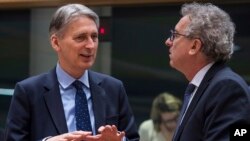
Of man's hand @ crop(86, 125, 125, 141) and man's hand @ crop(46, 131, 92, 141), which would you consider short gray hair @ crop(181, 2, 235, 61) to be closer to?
man's hand @ crop(86, 125, 125, 141)

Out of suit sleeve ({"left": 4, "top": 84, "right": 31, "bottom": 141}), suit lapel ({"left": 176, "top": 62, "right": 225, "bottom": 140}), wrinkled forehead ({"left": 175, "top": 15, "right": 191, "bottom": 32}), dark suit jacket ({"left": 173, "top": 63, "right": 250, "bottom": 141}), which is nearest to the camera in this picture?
dark suit jacket ({"left": 173, "top": 63, "right": 250, "bottom": 141})

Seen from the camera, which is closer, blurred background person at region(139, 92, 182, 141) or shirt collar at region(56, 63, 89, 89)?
shirt collar at region(56, 63, 89, 89)

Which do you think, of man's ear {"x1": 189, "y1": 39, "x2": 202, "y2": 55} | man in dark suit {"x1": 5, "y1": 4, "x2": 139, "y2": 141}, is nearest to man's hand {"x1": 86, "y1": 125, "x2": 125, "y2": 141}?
man in dark suit {"x1": 5, "y1": 4, "x2": 139, "y2": 141}

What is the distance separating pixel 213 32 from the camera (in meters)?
3.24

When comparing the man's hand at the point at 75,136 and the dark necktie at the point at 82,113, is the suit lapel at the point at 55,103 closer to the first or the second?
the dark necktie at the point at 82,113

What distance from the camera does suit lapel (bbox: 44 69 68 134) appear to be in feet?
11.6

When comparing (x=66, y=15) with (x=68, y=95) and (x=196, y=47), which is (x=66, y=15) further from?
(x=196, y=47)

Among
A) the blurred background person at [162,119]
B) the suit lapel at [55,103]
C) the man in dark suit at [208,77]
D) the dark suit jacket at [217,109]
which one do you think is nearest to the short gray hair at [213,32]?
the man in dark suit at [208,77]

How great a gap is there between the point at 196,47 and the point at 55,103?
2.84 feet

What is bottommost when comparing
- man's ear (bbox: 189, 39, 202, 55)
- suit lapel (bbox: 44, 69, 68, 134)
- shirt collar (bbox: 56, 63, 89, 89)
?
suit lapel (bbox: 44, 69, 68, 134)

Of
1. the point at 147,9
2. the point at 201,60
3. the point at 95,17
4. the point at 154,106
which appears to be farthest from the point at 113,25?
the point at 201,60

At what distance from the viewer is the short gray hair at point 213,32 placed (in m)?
3.24

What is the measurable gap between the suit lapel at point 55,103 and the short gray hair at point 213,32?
834 mm

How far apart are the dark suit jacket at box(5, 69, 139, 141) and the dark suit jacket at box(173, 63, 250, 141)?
60 centimetres
